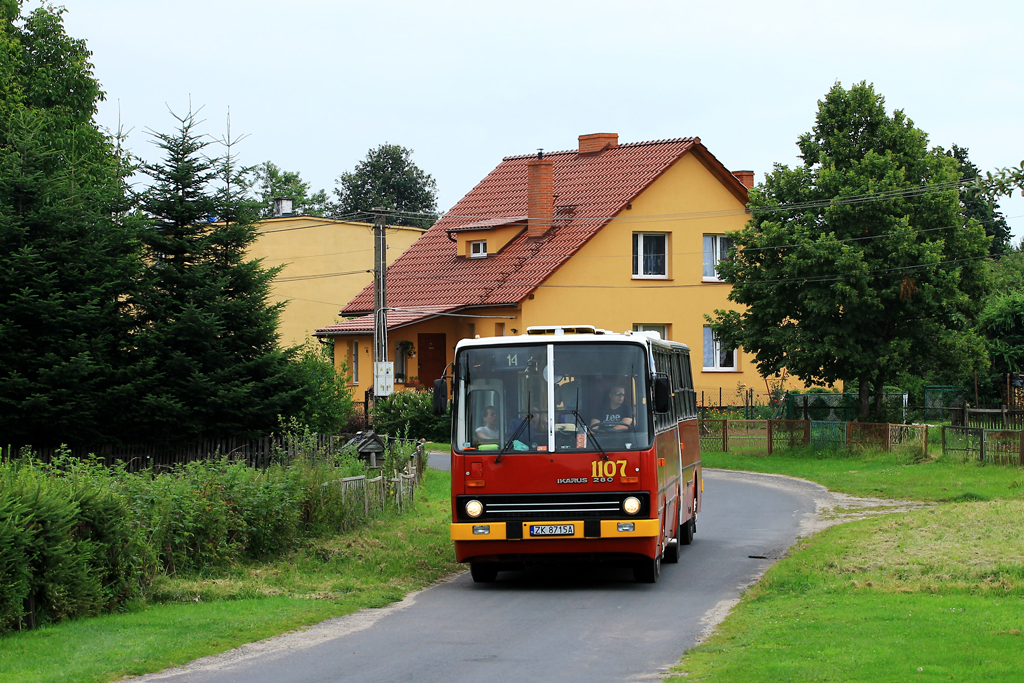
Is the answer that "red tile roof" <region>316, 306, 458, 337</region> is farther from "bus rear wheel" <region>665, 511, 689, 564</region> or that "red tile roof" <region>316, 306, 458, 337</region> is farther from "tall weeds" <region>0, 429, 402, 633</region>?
"bus rear wheel" <region>665, 511, 689, 564</region>

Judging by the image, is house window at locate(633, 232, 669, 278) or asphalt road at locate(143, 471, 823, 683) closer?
asphalt road at locate(143, 471, 823, 683)

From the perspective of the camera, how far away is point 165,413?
21734mm

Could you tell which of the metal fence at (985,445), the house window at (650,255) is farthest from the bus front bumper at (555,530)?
the house window at (650,255)

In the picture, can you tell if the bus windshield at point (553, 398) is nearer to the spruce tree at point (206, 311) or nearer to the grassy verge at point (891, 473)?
the spruce tree at point (206, 311)

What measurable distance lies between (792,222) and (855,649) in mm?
28071

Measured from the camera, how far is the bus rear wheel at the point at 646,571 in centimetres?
1430

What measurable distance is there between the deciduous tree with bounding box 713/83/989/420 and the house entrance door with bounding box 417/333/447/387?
45.1ft

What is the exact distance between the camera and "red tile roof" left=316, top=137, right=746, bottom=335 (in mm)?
44406

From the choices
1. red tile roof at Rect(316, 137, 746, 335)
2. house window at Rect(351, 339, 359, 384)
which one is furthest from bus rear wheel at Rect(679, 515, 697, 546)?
house window at Rect(351, 339, 359, 384)

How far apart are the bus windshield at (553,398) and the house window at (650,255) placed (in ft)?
105

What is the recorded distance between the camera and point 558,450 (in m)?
13.7

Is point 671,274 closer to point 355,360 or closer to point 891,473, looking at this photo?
point 355,360

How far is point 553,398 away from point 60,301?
10627mm

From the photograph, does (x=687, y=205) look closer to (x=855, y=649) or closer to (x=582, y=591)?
(x=582, y=591)
